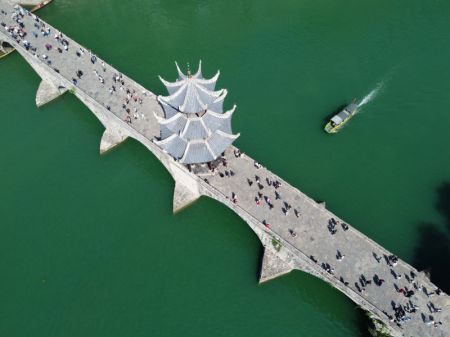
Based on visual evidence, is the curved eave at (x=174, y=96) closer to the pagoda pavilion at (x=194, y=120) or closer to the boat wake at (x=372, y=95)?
→ the pagoda pavilion at (x=194, y=120)

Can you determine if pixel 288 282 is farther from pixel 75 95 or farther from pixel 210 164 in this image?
pixel 75 95

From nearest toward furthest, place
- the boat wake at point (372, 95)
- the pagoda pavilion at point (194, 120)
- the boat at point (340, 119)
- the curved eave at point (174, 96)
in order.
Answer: the curved eave at point (174, 96) < the pagoda pavilion at point (194, 120) < the boat at point (340, 119) < the boat wake at point (372, 95)

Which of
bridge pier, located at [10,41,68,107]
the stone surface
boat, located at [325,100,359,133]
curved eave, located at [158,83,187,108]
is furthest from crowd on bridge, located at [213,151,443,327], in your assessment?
the stone surface

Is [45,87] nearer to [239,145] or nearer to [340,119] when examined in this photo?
[239,145]

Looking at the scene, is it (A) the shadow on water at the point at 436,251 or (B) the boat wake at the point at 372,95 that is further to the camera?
(B) the boat wake at the point at 372,95

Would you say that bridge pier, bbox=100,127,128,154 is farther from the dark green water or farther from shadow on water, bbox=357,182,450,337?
shadow on water, bbox=357,182,450,337

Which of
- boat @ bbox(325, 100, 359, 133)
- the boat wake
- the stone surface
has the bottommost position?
the stone surface

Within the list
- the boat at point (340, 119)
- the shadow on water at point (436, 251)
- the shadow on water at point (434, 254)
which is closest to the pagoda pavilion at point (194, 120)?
the boat at point (340, 119)
